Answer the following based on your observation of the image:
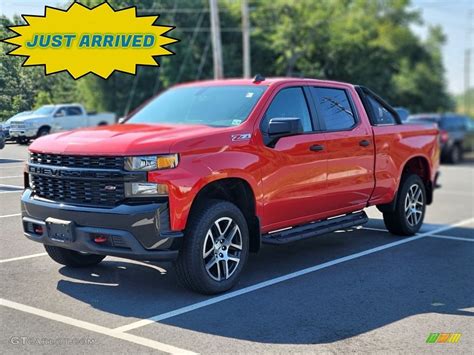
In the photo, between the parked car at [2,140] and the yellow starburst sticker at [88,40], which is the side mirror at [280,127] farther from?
the parked car at [2,140]

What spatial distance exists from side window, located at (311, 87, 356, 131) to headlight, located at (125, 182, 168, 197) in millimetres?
2469

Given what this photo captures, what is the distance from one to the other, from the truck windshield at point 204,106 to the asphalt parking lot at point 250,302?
5.02ft

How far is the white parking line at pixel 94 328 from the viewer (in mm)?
4359

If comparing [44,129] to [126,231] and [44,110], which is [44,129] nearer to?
[44,110]

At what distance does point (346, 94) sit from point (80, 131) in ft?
10.6

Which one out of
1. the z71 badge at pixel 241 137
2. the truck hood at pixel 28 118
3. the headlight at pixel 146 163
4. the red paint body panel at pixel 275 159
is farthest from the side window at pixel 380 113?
the truck hood at pixel 28 118

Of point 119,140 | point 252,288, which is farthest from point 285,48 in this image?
point 119,140

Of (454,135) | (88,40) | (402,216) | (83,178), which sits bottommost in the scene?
(402,216)

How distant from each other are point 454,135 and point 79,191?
20.0 metres

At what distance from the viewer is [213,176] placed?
5.48 metres

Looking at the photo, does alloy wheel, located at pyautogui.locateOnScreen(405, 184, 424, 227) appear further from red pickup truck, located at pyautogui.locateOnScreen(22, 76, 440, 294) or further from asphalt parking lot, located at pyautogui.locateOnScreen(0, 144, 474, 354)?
asphalt parking lot, located at pyautogui.locateOnScreen(0, 144, 474, 354)

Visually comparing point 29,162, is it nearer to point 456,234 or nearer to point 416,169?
point 416,169

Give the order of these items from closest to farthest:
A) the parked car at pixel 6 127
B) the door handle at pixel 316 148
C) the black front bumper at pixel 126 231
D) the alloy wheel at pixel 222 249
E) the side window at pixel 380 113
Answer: the black front bumper at pixel 126 231 → the alloy wheel at pixel 222 249 → the parked car at pixel 6 127 → the door handle at pixel 316 148 → the side window at pixel 380 113

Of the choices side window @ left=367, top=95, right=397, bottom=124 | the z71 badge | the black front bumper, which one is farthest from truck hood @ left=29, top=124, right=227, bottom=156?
side window @ left=367, top=95, right=397, bottom=124
